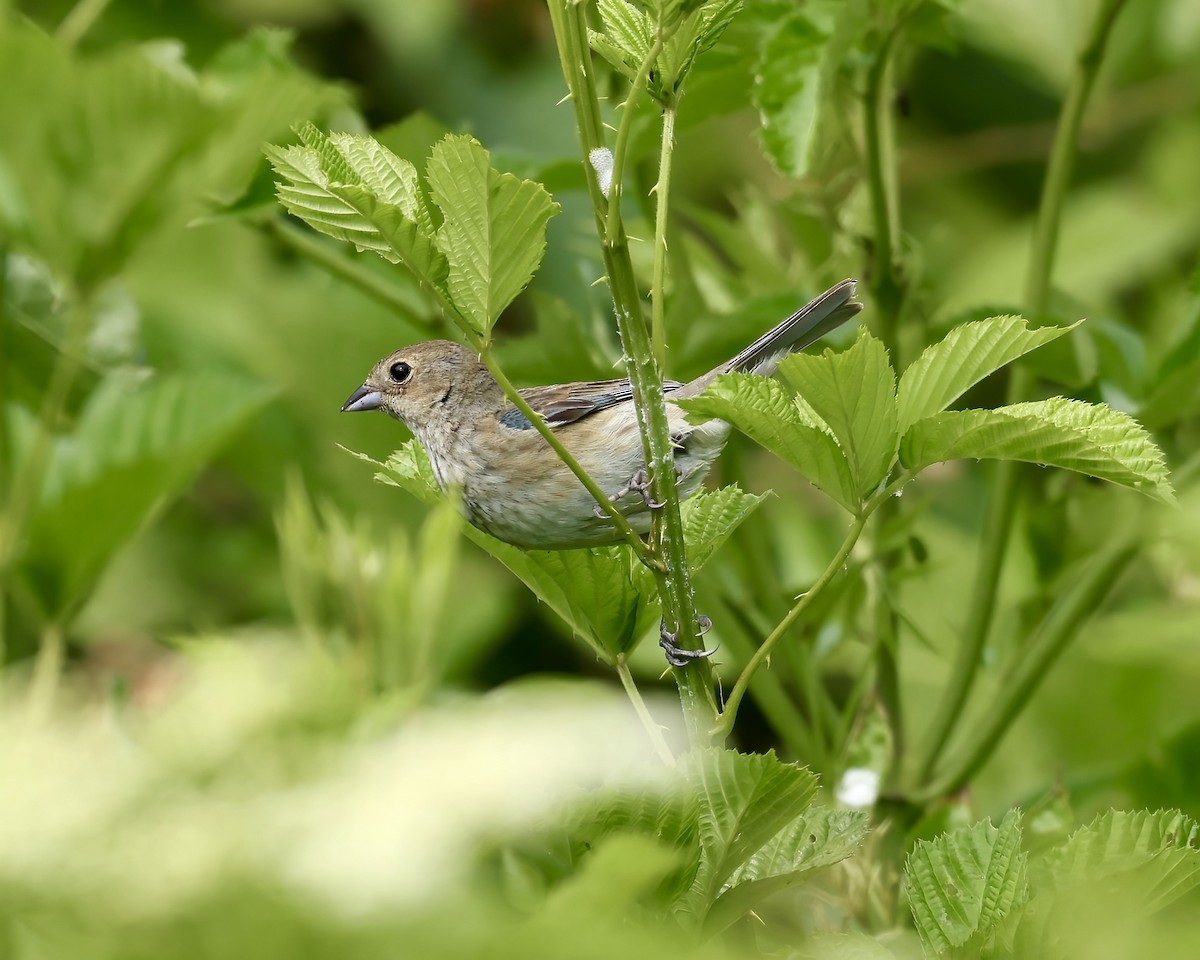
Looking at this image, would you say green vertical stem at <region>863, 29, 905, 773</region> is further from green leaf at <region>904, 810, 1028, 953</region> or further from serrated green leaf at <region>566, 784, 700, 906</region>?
serrated green leaf at <region>566, 784, 700, 906</region>

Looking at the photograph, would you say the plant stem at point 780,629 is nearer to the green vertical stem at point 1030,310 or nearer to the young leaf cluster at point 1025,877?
the young leaf cluster at point 1025,877

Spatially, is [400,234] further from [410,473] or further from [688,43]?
[410,473]

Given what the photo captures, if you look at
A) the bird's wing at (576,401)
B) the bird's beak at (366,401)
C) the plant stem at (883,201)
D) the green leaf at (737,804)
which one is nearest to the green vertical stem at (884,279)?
the plant stem at (883,201)

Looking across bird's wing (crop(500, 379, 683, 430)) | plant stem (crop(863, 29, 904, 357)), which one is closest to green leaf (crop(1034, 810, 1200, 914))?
plant stem (crop(863, 29, 904, 357))

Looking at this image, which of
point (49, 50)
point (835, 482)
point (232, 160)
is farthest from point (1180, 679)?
point (49, 50)

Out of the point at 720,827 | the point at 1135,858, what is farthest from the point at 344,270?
the point at 1135,858
